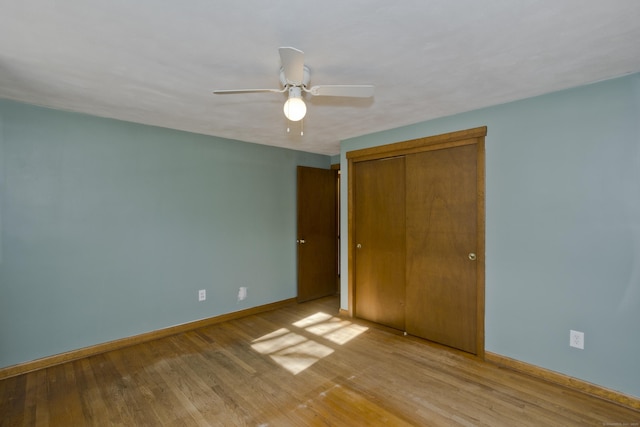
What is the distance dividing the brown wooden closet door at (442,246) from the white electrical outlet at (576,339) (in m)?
0.69

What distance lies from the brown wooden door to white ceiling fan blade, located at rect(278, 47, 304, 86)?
2847mm

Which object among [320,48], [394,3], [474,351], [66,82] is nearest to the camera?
[394,3]

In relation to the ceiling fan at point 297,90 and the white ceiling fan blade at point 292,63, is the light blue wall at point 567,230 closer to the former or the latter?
the ceiling fan at point 297,90

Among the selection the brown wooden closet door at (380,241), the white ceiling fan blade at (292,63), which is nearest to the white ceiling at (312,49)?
the white ceiling fan blade at (292,63)

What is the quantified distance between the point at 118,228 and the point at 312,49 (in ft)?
8.65

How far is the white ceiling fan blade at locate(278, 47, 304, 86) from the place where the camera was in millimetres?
1402

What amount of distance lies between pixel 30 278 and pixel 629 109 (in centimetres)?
487

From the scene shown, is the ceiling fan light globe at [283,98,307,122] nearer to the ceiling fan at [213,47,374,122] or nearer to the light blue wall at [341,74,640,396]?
the ceiling fan at [213,47,374,122]

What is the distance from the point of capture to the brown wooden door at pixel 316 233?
4520 mm

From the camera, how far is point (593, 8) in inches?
54.5

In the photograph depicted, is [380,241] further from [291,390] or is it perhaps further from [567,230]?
[291,390]

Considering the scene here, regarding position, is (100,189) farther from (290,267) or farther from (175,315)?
(290,267)

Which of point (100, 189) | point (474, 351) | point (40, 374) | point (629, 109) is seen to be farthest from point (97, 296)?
point (629, 109)

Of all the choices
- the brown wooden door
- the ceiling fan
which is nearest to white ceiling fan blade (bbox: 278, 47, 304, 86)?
the ceiling fan
